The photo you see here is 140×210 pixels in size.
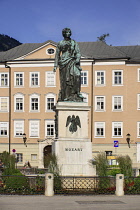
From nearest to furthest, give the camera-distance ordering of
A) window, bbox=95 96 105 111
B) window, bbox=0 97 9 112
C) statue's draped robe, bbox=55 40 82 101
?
1. statue's draped robe, bbox=55 40 82 101
2. window, bbox=95 96 105 111
3. window, bbox=0 97 9 112

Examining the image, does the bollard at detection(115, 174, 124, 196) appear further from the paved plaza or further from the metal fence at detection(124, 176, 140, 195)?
the metal fence at detection(124, 176, 140, 195)

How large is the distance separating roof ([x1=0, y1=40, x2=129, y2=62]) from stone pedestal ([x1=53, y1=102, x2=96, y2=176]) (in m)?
35.5

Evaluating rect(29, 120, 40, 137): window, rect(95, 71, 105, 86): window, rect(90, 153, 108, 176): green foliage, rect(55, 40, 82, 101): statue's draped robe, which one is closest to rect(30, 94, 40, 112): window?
rect(29, 120, 40, 137): window

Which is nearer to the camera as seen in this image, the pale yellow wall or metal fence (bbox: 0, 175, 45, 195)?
metal fence (bbox: 0, 175, 45, 195)

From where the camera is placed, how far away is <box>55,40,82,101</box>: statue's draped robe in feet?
78.9

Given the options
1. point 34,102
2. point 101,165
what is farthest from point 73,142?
point 34,102

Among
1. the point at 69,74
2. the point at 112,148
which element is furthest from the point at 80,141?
the point at 112,148

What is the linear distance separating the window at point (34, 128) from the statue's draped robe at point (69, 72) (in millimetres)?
35131

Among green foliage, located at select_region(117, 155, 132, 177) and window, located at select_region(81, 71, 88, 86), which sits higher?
window, located at select_region(81, 71, 88, 86)

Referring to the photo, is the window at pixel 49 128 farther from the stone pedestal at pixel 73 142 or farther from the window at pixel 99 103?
the stone pedestal at pixel 73 142

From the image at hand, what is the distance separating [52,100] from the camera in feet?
194

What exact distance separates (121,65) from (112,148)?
9084 millimetres

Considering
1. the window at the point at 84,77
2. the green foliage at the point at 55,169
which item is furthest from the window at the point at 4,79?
the green foliage at the point at 55,169

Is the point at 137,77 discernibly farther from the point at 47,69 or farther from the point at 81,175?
the point at 81,175
